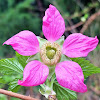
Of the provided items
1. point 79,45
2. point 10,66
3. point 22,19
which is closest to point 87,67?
point 79,45

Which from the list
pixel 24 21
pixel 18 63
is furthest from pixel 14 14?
pixel 18 63

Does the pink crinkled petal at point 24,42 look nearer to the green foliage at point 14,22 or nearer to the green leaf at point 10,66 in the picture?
the green leaf at point 10,66

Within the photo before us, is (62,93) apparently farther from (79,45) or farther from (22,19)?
(22,19)

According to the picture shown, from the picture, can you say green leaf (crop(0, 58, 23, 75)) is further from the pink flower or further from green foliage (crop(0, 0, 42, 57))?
green foliage (crop(0, 0, 42, 57))

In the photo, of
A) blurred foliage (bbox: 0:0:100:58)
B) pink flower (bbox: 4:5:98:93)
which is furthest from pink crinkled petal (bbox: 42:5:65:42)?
blurred foliage (bbox: 0:0:100:58)

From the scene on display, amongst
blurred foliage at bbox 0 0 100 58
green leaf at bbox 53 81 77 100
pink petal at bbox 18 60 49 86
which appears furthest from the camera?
blurred foliage at bbox 0 0 100 58

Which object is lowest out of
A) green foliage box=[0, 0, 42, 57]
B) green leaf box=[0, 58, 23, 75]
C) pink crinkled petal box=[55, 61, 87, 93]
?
pink crinkled petal box=[55, 61, 87, 93]
